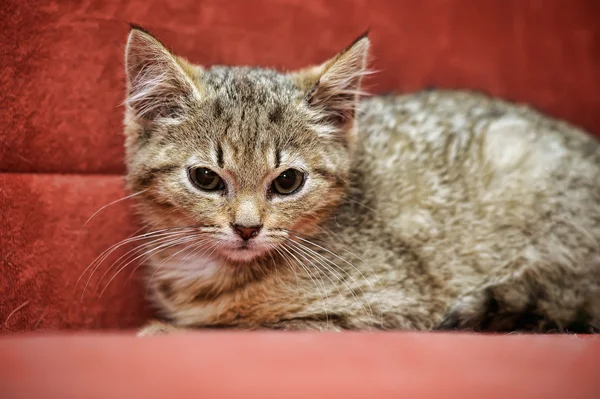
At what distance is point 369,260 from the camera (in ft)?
4.42

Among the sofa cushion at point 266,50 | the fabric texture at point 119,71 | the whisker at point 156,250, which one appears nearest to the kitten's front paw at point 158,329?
the whisker at point 156,250

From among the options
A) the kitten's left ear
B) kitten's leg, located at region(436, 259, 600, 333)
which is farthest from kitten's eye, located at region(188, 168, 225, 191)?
kitten's leg, located at region(436, 259, 600, 333)

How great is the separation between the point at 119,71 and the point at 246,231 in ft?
2.12

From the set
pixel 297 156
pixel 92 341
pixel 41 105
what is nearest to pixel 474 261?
pixel 297 156

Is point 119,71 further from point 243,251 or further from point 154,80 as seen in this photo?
point 243,251

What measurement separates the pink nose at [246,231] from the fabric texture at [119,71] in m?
0.51

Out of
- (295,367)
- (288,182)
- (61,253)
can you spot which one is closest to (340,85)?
(288,182)

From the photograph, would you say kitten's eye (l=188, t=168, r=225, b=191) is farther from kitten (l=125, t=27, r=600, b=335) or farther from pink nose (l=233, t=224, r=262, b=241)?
pink nose (l=233, t=224, r=262, b=241)

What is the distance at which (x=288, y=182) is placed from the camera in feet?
4.12

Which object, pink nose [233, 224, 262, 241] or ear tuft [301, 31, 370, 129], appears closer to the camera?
pink nose [233, 224, 262, 241]

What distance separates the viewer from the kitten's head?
1190 millimetres

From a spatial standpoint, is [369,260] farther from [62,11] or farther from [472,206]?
[62,11]

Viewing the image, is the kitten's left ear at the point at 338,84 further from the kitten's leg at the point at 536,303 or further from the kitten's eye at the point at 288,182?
the kitten's leg at the point at 536,303

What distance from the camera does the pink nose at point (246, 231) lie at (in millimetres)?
1137
